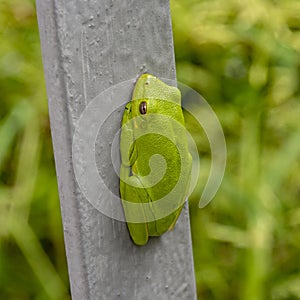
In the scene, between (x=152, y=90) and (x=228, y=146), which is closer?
(x=152, y=90)

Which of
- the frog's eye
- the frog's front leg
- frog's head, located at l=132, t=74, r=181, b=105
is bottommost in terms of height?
the frog's front leg

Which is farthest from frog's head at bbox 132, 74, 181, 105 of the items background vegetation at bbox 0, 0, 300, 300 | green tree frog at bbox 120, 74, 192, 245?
background vegetation at bbox 0, 0, 300, 300

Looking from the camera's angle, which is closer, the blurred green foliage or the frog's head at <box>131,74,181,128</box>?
the frog's head at <box>131,74,181,128</box>

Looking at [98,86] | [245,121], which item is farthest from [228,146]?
[98,86]

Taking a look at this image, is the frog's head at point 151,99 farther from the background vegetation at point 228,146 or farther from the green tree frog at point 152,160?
the background vegetation at point 228,146

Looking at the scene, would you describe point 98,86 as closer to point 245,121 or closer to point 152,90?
point 152,90

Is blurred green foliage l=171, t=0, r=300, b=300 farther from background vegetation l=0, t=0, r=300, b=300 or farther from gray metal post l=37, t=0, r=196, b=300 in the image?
gray metal post l=37, t=0, r=196, b=300
